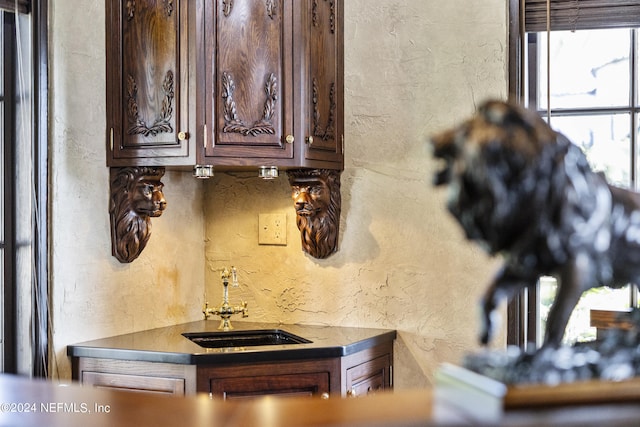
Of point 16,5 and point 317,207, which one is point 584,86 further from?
point 16,5

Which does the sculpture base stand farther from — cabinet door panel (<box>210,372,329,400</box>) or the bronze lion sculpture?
cabinet door panel (<box>210,372,329,400</box>)

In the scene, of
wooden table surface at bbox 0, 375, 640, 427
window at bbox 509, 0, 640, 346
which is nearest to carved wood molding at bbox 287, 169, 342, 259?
window at bbox 509, 0, 640, 346

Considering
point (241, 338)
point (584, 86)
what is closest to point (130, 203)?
point (241, 338)

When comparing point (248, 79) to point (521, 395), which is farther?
point (248, 79)

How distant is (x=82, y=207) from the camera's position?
2.88m

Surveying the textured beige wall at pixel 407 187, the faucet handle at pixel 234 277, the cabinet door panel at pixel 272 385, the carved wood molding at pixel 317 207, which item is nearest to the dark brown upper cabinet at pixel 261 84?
the carved wood molding at pixel 317 207

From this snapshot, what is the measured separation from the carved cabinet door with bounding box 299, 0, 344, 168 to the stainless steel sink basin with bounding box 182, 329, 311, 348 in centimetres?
68

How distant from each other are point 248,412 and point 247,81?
77.8 inches

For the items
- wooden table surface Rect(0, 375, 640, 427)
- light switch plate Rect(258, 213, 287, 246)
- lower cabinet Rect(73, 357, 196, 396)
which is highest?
light switch plate Rect(258, 213, 287, 246)

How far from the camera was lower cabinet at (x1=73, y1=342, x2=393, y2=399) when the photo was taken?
2635 mm

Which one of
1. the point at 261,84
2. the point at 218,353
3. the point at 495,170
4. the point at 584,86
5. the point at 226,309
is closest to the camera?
the point at 495,170

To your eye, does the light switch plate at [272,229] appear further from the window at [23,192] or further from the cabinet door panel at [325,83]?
the window at [23,192]

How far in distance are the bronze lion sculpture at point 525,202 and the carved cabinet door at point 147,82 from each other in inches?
77.7

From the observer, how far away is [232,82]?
2854mm
